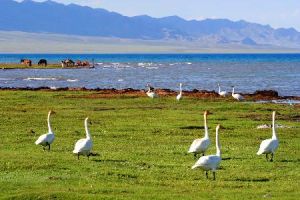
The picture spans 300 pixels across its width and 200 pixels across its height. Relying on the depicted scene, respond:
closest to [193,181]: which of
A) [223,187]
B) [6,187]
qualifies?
[223,187]

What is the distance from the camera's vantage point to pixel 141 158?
23891 millimetres

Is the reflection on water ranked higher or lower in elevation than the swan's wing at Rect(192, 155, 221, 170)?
lower

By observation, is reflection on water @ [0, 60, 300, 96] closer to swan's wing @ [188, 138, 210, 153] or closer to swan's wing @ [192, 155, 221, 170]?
swan's wing @ [188, 138, 210, 153]

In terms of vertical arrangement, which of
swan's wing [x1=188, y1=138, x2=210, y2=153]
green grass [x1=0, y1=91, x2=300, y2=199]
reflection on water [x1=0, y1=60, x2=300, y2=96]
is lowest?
reflection on water [x1=0, y1=60, x2=300, y2=96]

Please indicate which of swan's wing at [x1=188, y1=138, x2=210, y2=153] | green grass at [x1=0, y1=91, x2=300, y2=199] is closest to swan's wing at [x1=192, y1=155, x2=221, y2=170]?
green grass at [x1=0, y1=91, x2=300, y2=199]

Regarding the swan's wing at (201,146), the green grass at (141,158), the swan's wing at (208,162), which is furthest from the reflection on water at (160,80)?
the swan's wing at (208,162)

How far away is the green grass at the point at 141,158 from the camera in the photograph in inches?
731

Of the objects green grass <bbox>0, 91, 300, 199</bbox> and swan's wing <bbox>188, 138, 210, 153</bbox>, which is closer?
green grass <bbox>0, 91, 300, 199</bbox>

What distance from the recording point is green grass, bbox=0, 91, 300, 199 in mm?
18578

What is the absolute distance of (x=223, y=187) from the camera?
1912cm

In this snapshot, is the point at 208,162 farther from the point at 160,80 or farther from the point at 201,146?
the point at 160,80

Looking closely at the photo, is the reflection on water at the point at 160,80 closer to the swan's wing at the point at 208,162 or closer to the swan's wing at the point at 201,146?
the swan's wing at the point at 201,146

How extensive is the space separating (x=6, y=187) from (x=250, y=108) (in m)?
29.8

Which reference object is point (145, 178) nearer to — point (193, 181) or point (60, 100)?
point (193, 181)
